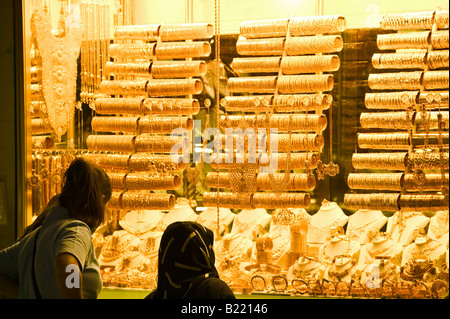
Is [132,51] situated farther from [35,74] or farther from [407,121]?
[407,121]

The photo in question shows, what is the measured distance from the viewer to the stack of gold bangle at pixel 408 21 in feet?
14.6

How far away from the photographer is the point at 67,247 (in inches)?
115

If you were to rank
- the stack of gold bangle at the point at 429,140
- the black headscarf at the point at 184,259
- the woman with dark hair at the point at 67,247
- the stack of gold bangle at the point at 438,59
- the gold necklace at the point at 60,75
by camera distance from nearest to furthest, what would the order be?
1. the woman with dark hair at the point at 67,247
2. the black headscarf at the point at 184,259
3. the stack of gold bangle at the point at 429,140
4. the stack of gold bangle at the point at 438,59
5. the gold necklace at the point at 60,75

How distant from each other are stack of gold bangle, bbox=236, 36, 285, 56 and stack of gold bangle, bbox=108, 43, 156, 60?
619mm

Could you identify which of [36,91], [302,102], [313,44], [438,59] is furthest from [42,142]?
[438,59]

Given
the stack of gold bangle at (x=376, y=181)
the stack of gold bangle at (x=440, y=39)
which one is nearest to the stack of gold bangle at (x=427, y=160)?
the stack of gold bangle at (x=376, y=181)

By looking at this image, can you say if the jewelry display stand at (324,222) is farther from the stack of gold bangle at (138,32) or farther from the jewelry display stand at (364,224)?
the stack of gold bangle at (138,32)

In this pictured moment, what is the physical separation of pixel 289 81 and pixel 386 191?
90cm

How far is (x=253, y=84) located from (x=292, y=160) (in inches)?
21.5

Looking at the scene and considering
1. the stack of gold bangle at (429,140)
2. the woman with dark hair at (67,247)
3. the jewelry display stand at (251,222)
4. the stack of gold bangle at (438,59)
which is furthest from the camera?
the jewelry display stand at (251,222)

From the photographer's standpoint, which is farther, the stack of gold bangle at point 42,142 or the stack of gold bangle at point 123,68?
the stack of gold bangle at point 123,68

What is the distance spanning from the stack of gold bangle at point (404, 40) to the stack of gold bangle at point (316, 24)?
25 cm

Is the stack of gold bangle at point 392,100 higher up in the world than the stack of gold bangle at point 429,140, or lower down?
higher up
